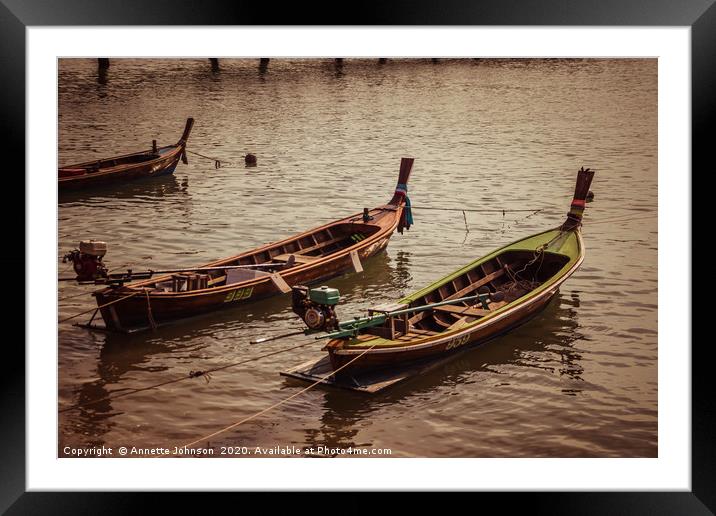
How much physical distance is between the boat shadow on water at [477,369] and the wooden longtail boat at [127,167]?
6.69 m

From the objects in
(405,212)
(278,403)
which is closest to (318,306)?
(278,403)

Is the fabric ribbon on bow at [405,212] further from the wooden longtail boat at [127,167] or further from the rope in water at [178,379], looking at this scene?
the wooden longtail boat at [127,167]

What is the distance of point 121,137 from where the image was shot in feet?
58.5

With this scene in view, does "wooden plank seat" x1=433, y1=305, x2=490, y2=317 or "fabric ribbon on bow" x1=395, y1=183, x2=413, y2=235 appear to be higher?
"fabric ribbon on bow" x1=395, y1=183, x2=413, y2=235

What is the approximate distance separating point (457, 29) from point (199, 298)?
5.21 metres

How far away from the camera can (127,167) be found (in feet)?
56.6

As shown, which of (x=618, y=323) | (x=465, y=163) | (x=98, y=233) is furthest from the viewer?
(x=465, y=163)

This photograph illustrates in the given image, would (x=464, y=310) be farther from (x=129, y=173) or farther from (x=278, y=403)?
(x=129, y=173)

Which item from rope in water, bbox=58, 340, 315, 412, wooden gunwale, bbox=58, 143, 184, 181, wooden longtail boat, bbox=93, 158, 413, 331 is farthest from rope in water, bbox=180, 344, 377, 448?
wooden gunwale, bbox=58, 143, 184, 181

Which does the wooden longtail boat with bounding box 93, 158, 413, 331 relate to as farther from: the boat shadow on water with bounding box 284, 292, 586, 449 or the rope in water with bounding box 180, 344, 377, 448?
the rope in water with bounding box 180, 344, 377, 448

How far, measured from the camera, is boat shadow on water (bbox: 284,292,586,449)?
34.0 ft

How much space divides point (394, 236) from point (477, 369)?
5.26 metres
